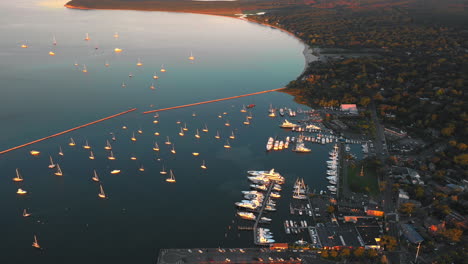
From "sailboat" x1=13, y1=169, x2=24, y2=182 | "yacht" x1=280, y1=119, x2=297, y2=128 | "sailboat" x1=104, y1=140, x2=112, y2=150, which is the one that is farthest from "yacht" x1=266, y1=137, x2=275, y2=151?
"sailboat" x1=13, y1=169, x2=24, y2=182

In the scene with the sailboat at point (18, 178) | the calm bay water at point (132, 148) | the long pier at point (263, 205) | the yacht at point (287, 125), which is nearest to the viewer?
the long pier at point (263, 205)

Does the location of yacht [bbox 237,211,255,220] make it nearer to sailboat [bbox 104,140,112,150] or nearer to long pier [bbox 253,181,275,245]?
long pier [bbox 253,181,275,245]

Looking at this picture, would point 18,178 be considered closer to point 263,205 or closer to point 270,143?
point 263,205

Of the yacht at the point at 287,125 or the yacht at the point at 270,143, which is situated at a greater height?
the yacht at the point at 287,125

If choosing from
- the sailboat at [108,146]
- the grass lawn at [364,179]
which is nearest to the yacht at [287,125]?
the grass lawn at [364,179]

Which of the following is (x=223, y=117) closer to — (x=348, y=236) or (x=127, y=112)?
(x=127, y=112)

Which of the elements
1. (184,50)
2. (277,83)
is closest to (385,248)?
(277,83)

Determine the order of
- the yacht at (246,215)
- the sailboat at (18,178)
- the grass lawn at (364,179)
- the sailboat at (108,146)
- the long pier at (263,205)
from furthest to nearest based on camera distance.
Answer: the sailboat at (108,146) < the sailboat at (18,178) < the grass lawn at (364,179) < the yacht at (246,215) < the long pier at (263,205)

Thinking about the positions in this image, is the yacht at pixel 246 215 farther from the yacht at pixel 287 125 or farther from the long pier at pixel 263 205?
the yacht at pixel 287 125
